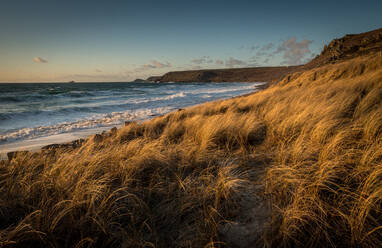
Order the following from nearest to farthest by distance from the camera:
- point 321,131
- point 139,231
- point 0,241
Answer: point 0,241
point 139,231
point 321,131

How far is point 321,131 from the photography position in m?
2.83

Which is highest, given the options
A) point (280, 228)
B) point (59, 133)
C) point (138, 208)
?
point (280, 228)

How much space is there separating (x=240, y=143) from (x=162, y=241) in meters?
2.15

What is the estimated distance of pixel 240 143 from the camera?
315 centimetres

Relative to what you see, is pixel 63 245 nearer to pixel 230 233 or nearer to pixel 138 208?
pixel 138 208

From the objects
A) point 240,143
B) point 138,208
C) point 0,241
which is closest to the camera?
point 0,241

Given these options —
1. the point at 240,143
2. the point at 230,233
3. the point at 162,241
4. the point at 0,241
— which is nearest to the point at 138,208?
the point at 162,241

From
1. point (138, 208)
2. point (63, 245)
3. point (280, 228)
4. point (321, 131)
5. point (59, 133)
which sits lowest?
point (59, 133)

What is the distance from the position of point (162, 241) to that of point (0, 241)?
47.6 inches

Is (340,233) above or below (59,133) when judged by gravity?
above

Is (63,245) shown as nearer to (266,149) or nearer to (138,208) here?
(138,208)

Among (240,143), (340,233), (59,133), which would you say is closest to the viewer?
(340,233)

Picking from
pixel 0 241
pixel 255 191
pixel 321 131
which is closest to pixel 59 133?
pixel 0 241

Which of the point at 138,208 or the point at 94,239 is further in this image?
the point at 138,208
